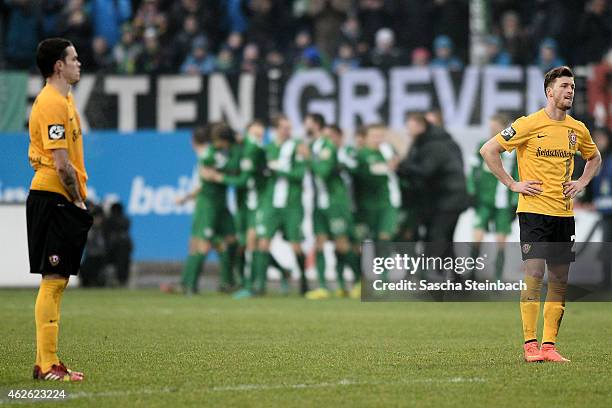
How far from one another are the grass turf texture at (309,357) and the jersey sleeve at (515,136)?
157cm

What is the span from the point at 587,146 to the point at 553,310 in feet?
4.10

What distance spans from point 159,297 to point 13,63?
712cm

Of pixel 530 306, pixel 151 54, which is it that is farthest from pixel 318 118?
pixel 530 306

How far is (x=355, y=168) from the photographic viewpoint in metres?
19.0

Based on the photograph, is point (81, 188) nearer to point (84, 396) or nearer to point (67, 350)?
point (84, 396)

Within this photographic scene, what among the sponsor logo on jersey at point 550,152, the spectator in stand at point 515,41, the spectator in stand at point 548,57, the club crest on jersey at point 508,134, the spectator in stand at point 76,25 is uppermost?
the spectator in stand at point 76,25

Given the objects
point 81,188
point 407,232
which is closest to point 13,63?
point 407,232

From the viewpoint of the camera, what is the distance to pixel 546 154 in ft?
30.2

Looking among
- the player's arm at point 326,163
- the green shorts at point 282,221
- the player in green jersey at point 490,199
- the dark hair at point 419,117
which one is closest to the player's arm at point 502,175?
the player's arm at point 326,163

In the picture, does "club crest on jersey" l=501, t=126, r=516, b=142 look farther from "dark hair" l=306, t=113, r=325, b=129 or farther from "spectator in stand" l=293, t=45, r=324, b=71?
"spectator in stand" l=293, t=45, r=324, b=71

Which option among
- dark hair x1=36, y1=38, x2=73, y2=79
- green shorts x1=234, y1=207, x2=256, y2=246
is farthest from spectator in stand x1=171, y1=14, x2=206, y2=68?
dark hair x1=36, y1=38, x2=73, y2=79

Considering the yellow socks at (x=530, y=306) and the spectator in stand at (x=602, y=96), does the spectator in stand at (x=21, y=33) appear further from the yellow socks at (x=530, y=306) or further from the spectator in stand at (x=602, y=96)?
Result: the yellow socks at (x=530, y=306)

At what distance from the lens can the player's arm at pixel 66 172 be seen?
7844mm

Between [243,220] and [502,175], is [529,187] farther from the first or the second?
[243,220]
